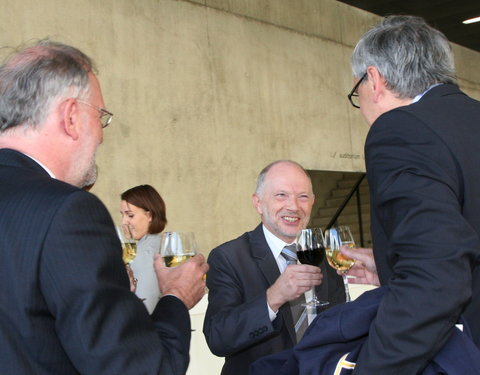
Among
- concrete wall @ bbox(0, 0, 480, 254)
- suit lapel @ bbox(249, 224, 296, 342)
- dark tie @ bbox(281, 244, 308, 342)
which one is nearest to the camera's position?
dark tie @ bbox(281, 244, 308, 342)

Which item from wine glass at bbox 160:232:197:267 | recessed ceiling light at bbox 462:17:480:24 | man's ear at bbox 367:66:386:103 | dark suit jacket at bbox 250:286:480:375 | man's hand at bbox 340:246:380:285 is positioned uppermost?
recessed ceiling light at bbox 462:17:480:24

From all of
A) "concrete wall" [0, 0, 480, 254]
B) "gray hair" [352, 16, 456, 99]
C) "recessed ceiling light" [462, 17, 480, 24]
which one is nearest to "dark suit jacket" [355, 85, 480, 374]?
"gray hair" [352, 16, 456, 99]

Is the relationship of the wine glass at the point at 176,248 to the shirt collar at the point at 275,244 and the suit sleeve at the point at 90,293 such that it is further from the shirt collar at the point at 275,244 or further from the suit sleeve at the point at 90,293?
the shirt collar at the point at 275,244

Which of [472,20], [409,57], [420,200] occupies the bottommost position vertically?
[420,200]

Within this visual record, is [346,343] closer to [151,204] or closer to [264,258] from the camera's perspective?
[264,258]

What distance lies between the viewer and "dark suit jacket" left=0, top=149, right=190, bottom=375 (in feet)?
4.05

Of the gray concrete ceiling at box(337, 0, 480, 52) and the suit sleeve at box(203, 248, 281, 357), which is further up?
the gray concrete ceiling at box(337, 0, 480, 52)

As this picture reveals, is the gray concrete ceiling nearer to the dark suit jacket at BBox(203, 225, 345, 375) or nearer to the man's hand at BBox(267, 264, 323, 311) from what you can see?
the dark suit jacket at BBox(203, 225, 345, 375)

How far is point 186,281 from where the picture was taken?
1661 millimetres

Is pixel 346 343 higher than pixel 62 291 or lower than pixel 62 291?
lower

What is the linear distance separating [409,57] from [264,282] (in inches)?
48.1

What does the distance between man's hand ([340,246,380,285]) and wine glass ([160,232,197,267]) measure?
448 mm

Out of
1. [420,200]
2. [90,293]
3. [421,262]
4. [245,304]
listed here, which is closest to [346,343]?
[421,262]

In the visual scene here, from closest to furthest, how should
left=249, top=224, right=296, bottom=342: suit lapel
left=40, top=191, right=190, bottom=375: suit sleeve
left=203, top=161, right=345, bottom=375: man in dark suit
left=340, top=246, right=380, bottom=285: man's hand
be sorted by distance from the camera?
left=40, top=191, right=190, bottom=375: suit sleeve, left=340, top=246, right=380, bottom=285: man's hand, left=203, top=161, right=345, bottom=375: man in dark suit, left=249, top=224, right=296, bottom=342: suit lapel
